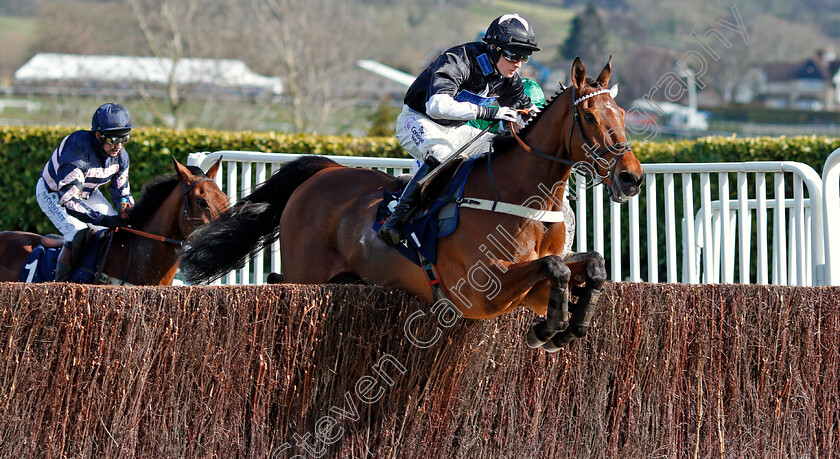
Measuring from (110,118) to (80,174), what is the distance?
492mm

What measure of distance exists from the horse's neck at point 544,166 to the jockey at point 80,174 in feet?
10.3

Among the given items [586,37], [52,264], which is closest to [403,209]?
[52,264]

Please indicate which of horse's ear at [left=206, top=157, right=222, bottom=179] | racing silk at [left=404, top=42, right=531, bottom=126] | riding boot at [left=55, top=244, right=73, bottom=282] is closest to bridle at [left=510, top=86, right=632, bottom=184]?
racing silk at [left=404, top=42, right=531, bottom=126]

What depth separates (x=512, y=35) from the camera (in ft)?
14.3

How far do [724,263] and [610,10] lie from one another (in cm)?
6388

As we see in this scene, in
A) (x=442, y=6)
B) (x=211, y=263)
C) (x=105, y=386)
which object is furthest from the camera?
(x=442, y=6)

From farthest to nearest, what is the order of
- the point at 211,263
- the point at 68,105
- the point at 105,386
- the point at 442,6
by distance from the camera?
the point at 442,6 < the point at 68,105 < the point at 211,263 < the point at 105,386

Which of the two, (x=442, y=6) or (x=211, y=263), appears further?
(x=442, y=6)

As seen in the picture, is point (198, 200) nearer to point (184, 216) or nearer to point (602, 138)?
point (184, 216)

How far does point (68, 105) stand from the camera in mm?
27859

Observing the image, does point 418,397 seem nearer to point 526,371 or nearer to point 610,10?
point 526,371

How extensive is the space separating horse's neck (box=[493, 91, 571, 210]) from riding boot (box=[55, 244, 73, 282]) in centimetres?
342

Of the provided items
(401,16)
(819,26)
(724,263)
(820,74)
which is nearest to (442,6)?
(401,16)

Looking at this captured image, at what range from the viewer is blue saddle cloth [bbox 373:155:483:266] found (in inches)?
171
